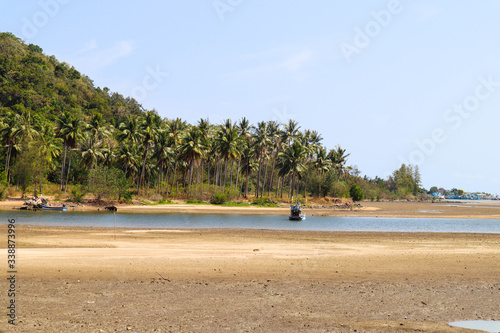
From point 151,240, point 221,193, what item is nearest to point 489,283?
point 151,240

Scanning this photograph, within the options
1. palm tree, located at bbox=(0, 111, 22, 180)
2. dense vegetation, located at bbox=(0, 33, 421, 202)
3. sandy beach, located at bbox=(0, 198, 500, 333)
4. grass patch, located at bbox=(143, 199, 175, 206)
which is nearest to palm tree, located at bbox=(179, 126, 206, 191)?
dense vegetation, located at bbox=(0, 33, 421, 202)

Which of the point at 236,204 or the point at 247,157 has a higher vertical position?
the point at 247,157

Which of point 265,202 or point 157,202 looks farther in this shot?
point 265,202

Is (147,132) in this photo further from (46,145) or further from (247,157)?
(247,157)

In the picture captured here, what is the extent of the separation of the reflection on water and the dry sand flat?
34 cm

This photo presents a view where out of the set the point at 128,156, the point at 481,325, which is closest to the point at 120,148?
the point at 128,156

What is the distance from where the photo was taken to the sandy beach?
1109 centimetres

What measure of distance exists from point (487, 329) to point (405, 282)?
5.12m

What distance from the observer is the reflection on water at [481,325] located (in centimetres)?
1112

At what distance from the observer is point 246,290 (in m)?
14.4

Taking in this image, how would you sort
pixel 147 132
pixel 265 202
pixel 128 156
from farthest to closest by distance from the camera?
pixel 265 202, pixel 128 156, pixel 147 132

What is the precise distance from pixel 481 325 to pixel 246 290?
260 inches

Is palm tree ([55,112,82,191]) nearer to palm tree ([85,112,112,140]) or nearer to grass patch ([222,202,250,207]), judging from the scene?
palm tree ([85,112,112,140])

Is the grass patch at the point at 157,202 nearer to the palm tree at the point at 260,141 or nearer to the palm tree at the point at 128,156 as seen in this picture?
the palm tree at the point at 128,156
